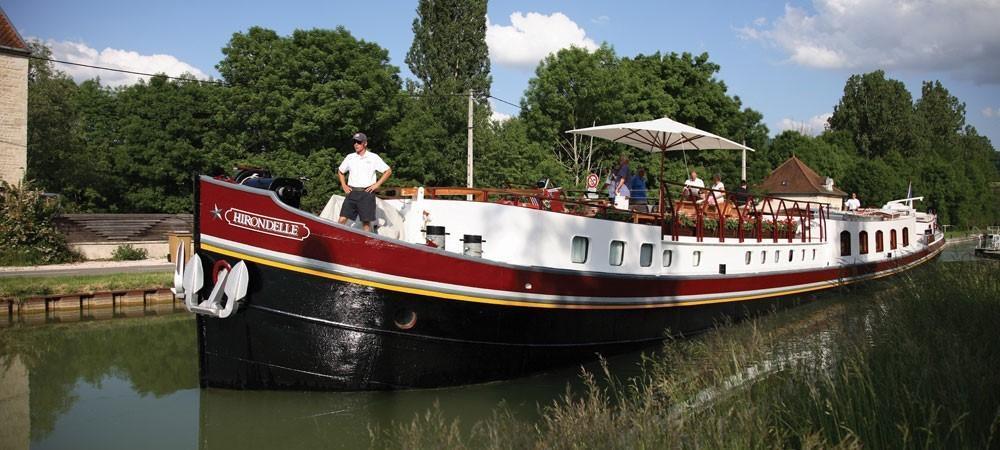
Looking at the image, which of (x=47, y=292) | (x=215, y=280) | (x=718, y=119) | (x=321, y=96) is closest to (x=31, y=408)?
(x=215, y=280)

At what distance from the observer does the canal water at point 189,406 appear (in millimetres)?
8812

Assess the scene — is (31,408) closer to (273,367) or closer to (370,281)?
(273,367)

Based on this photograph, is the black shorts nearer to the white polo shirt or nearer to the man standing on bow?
the man standing on bow

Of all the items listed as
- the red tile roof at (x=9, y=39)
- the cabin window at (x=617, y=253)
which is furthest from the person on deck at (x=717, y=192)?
the red tile roof at (x=9, y=39)

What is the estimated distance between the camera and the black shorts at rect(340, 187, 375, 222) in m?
9.63

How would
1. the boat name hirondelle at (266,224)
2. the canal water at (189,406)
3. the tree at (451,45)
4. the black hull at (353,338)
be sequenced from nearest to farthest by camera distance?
1. the canal water at (189,406)
2. the boat name hirondelle at (266,224)
3. the black hull at (353,338)
4. the tree at (451,45)

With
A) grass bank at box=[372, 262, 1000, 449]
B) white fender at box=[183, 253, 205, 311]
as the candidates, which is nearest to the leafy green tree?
white fender at box=[183, 253, 205, 311]

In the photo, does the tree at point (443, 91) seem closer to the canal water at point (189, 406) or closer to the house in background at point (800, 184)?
the canal water at point (189, 406)

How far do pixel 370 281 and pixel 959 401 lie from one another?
21.1ft

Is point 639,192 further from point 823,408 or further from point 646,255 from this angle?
point 823,408

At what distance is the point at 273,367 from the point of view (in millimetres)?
9602

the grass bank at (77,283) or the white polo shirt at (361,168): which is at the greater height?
the white polo shirt at (361,168)

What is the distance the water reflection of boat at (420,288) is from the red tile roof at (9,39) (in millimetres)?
25298

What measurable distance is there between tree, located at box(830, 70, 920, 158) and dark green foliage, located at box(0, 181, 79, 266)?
6701 centimetres
